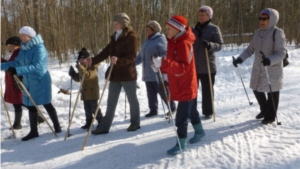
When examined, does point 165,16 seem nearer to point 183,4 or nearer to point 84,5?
point 183,4

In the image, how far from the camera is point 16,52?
17.2 feet

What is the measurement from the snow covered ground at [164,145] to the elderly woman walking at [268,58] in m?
0.38

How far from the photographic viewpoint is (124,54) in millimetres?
4465

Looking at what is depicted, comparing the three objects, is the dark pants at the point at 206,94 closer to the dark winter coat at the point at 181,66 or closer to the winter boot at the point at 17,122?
the dark winter coat at the point at 181,66

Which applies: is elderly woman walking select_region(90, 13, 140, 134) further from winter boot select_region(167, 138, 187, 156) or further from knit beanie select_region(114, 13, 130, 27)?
winter boot select_region(167, 138, 187, 156)

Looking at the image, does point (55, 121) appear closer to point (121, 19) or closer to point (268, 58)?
point (121, 19)

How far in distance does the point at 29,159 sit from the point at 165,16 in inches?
478

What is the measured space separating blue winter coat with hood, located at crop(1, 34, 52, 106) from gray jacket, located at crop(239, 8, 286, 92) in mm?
3560

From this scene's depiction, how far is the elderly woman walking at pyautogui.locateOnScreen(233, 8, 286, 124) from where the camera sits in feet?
13.9

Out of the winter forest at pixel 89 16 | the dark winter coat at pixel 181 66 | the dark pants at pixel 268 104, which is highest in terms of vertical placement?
the winter forest at pixel 89 16

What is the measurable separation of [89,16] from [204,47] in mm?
11622

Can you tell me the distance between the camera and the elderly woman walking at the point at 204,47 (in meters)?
4.82

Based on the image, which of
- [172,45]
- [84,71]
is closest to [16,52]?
[84,71]

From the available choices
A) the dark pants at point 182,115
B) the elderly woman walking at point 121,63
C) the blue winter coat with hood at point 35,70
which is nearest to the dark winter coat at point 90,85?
the elderly woman walking at point 121,63
